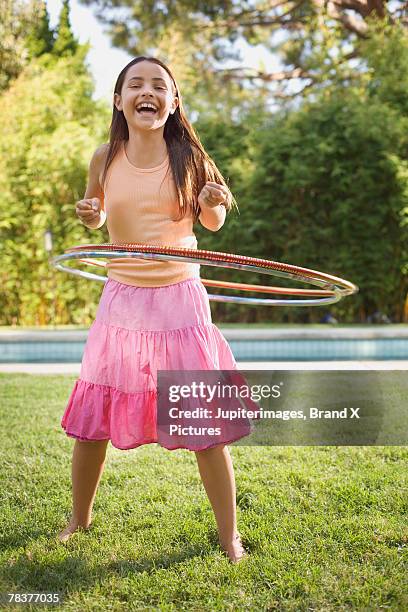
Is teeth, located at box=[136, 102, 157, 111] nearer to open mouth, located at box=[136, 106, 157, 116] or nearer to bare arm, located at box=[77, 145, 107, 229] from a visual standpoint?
open mouth, located at box=[136, 106, 157, 116]

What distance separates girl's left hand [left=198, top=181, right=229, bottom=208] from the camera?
2025 mm

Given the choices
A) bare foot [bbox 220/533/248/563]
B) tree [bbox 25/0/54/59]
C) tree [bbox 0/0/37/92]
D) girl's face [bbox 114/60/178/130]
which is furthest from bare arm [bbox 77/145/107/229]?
tree [bbox 25/0/54/59]

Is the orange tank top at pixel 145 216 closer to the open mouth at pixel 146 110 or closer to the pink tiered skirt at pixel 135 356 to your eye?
the pink tiered skirt at pixel 135 356

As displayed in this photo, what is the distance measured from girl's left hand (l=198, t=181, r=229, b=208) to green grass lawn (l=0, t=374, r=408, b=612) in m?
1.00

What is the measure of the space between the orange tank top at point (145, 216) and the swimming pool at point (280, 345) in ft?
15.8

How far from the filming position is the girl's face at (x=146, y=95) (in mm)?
2068

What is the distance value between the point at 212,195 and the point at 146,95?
346 millimetres

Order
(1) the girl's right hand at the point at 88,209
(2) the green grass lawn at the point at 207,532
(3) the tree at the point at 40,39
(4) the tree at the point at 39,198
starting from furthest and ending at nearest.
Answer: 1. (3) the tree at the point at 40,39
2. (4) the tree at the point at 39,198
3. (1) the girl's right hand at the point at 88,209
4. (2) the green grass lawn at the point at 207,532

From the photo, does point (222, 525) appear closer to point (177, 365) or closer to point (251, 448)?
point (177, 365)

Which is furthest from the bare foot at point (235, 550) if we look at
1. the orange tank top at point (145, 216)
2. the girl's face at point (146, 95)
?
the girl's face at point (146, 95)

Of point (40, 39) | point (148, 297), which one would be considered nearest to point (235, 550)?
point (148, 297)

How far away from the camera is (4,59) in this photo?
1167cm

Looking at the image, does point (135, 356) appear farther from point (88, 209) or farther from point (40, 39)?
point (40, 39)

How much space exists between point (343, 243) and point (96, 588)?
7.85 metres
